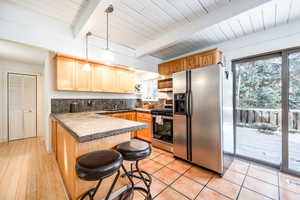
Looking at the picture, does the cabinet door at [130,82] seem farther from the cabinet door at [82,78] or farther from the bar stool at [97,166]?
the bar stool at [97,166]

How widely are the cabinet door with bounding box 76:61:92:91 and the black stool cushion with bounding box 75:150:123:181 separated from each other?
2337mm

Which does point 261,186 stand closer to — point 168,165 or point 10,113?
point 168,165

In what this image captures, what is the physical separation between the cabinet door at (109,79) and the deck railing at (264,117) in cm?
323

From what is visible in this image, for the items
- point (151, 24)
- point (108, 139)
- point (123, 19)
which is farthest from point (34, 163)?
point (151, 24)

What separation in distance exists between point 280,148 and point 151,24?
334cm

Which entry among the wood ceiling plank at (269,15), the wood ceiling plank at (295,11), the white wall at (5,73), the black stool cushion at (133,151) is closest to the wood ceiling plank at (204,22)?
the wood ceiling plank at (269,15)

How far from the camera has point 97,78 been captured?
3.28 m

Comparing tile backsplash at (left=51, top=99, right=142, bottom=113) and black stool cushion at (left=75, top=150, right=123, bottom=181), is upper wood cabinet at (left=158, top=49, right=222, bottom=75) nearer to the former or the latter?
tile backsplash at (left=51, top=99, right=142, bottom=113)

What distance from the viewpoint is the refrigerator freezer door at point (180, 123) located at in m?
2.42

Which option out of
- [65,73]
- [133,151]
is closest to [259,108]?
[133,151]

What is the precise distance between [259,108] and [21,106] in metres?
6.42

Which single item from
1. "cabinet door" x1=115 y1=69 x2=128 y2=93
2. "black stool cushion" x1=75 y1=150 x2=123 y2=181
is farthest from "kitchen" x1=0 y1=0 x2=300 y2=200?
"cabinet door" x1=115 y1=69 x2=128 y2=93

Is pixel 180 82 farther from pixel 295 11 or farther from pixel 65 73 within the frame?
pixel 65 73

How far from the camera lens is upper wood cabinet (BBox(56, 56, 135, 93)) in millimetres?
2744
